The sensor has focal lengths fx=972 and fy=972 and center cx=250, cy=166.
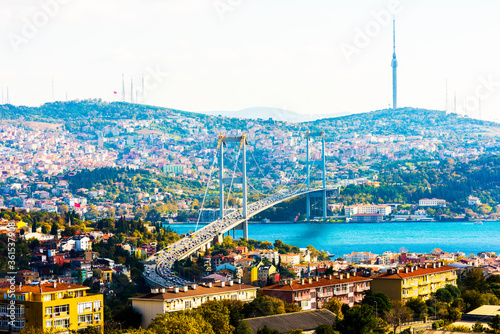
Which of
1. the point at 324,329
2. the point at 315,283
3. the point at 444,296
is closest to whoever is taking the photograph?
the point at 324,329

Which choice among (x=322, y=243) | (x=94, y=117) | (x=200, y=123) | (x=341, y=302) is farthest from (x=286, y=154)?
(x=341, y=302)

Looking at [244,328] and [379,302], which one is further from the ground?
[244,328]

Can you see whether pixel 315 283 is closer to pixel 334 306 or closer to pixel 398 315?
pixel 334 306

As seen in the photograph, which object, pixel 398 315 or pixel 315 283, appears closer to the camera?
pixel 398 315

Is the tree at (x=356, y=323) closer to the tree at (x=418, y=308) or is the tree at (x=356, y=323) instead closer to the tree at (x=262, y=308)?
the tree at (x=262, y=308)

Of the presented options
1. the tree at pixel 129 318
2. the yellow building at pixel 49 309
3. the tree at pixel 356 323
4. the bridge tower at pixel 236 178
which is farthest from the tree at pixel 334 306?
the bridge tower at pixel 236 178

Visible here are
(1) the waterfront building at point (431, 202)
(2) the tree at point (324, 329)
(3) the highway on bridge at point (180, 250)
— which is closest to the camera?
(2) the tree at point (324, 329)

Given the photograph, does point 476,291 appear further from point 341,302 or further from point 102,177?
point 102,177

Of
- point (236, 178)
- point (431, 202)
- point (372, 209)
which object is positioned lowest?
point (372, 209)

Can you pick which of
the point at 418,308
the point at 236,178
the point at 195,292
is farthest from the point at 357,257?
the point at 195,292
